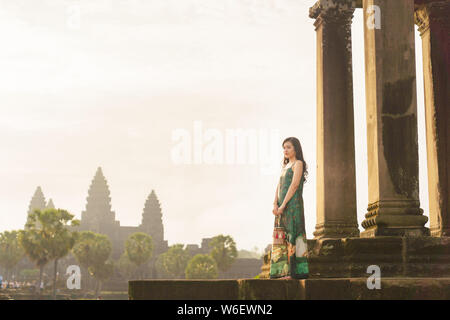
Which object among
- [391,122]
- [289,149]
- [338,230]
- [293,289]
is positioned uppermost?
[391,122]

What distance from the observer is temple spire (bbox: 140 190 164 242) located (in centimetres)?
18525

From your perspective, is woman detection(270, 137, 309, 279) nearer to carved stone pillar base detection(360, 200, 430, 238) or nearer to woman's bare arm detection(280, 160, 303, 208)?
woman's bare arm detection(280, 160, 303, 208)

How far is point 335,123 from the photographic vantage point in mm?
16094

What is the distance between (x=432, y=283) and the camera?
400 inches

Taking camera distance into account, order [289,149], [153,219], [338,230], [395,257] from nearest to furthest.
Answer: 1. [289,149]
2. [395,257]
3. [338,230]
4. [153,219]

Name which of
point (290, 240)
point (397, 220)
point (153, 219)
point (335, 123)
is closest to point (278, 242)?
point (290, 240)

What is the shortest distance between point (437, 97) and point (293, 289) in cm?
886

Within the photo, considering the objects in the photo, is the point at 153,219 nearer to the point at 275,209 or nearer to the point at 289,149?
the point at 275,209

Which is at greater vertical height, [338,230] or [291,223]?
[338,230]

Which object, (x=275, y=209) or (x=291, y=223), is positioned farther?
(x=275, y=209)

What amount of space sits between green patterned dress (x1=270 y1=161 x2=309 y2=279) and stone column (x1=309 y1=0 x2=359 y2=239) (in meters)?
4.77

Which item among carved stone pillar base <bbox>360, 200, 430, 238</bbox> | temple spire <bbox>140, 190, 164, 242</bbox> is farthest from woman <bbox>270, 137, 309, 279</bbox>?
temple spire <bbox>140, 190, 164, 242</bbox>
